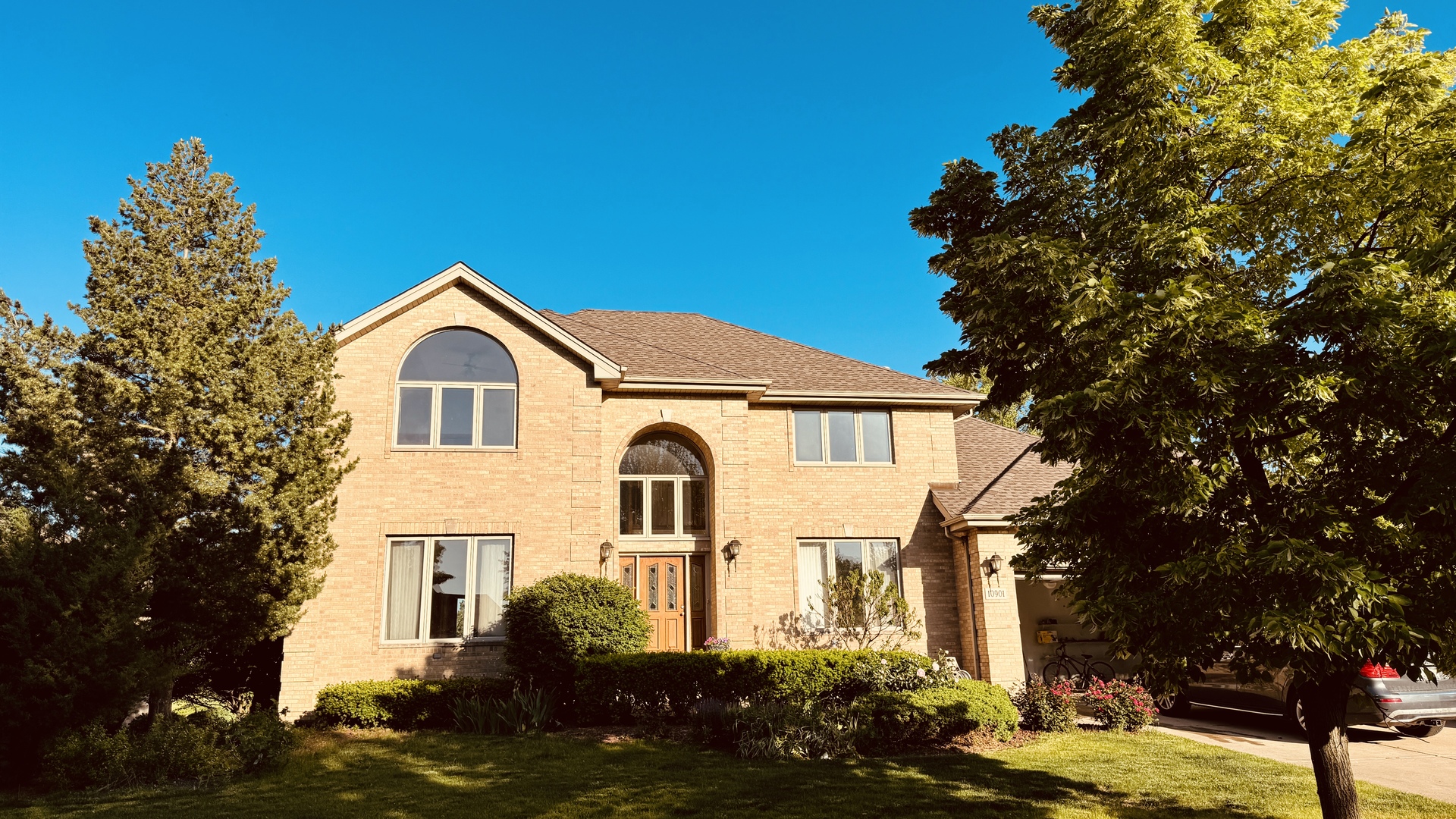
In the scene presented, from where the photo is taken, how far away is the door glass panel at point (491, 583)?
16589 mm

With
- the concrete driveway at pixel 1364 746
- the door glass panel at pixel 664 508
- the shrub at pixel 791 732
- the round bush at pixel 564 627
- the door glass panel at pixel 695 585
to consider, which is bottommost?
the concrete driveway at pixel 1364 746

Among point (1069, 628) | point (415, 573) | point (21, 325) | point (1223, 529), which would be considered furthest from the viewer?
point (1069, 628)

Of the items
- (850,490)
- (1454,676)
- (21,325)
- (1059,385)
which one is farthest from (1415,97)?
(21,325)

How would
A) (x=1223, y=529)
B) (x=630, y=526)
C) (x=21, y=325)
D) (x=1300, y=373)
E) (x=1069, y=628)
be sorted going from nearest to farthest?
1. (x=1300, y=373)
2. (x=1223, y=529)
3. (x=21, y=325)
4. (x=630, y=526)
5. (x=1069, y=628)

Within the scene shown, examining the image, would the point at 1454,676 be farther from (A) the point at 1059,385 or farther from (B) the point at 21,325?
(B) the point at 21,325

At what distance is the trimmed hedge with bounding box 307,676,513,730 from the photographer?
575 inches

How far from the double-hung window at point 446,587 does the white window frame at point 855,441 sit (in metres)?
6.61

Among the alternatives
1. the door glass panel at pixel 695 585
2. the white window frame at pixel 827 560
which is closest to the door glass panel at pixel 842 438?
the white window frame at pixel 827 560

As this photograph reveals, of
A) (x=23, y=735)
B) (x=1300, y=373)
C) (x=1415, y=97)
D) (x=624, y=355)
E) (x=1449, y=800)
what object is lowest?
(x=1449, y=800)

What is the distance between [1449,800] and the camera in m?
9.19

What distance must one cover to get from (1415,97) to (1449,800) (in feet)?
24.0

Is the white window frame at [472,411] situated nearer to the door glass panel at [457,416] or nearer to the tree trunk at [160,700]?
the door glass panel at [457,416]

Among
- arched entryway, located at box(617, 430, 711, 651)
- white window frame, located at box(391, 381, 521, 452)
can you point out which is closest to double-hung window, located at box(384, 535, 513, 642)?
white window frame, located at box(391, 381, 521, 452)

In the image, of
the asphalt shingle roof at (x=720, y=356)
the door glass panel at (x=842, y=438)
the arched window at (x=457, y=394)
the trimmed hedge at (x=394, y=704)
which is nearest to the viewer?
the trimmed hedge at (x=394, y=704)
